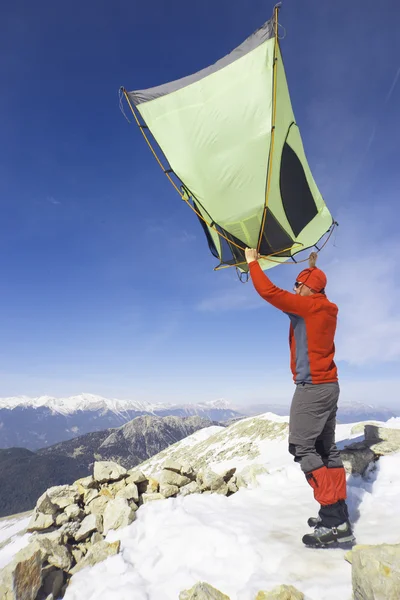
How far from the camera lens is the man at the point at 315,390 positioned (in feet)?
15.5

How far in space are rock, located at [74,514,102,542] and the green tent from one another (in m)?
7.47

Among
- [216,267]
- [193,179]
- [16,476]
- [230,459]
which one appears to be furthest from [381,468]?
[16,476]

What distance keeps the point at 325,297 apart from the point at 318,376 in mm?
1351

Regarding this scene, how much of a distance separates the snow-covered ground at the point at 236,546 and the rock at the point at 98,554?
0.45 ft

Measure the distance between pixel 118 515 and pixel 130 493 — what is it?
0.97m

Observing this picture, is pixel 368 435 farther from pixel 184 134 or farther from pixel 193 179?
pixel 184 134

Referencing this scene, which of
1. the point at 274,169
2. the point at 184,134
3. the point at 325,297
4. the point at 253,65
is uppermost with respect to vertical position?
the point at 253,65

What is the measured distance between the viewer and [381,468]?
7.15 meters

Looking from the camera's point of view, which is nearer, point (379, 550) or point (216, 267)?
point (379, 550)

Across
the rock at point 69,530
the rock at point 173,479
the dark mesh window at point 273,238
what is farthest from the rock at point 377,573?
the dark mesh window at point 273,238

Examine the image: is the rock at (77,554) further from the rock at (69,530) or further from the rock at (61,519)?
the rock at (61,519)

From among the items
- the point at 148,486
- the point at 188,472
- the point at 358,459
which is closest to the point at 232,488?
the point at 188,472

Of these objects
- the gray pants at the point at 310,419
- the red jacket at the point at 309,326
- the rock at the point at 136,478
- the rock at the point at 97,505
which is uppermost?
the red jacket at the point at 309,326

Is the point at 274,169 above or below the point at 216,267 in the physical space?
above
